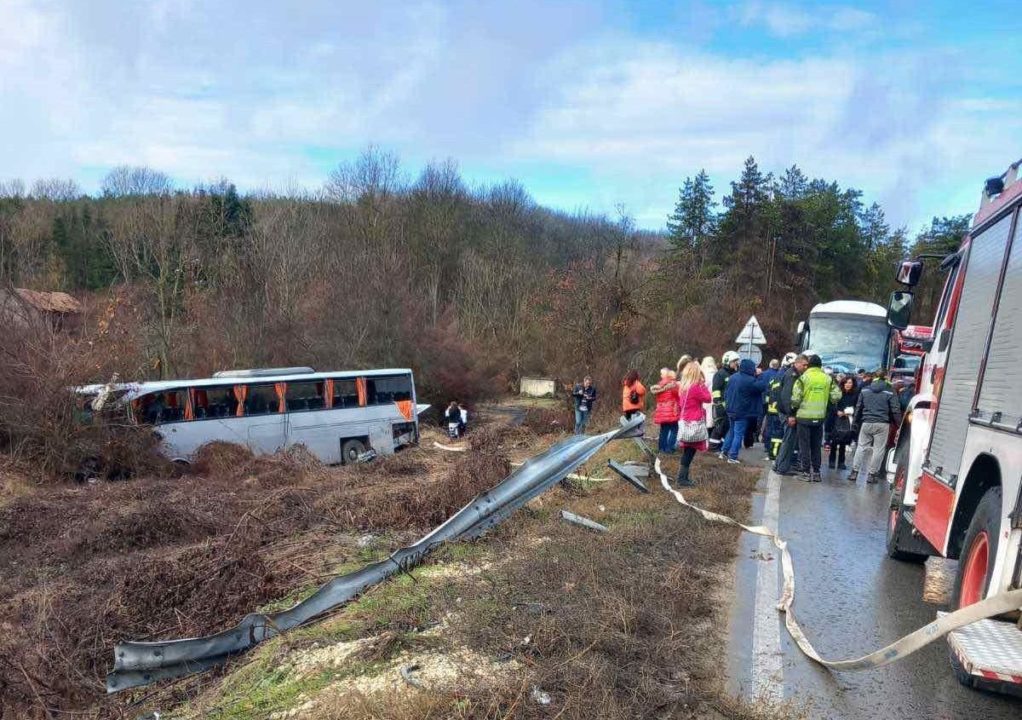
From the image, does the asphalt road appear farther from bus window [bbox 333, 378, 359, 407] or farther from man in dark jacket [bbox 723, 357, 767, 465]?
bus window [bbox 333, 378, 359, 407]

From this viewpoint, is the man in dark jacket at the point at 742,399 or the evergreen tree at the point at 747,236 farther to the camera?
the evergreen tree at the point at 747,236

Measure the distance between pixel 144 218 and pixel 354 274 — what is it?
12154 mm

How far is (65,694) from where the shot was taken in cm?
498

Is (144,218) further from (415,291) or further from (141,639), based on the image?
(141,639)

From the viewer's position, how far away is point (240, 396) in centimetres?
2020

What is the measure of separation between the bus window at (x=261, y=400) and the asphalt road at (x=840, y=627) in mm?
14795

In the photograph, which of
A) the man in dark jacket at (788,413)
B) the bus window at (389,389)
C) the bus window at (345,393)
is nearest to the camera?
the man in dark jacket at (788,413)

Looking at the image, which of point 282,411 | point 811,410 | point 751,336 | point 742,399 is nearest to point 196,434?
point 282,411

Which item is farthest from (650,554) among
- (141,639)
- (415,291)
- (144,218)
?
(144,218)

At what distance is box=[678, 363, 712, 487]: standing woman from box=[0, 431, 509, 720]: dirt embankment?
7.72 ft

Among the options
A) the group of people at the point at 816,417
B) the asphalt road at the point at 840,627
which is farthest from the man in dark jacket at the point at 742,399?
the asphalt road at the point at 840,627

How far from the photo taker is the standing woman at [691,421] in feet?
31.6

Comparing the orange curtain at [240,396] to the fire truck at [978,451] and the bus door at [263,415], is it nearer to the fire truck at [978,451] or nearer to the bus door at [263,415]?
the bus door at [263,415]

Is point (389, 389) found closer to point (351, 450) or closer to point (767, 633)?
point (351, 450)
